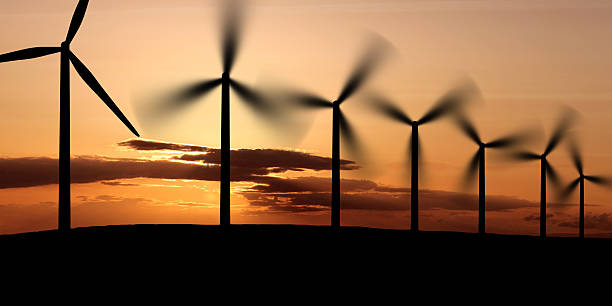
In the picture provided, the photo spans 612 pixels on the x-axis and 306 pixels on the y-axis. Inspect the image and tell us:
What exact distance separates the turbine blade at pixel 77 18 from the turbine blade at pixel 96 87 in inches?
62.1

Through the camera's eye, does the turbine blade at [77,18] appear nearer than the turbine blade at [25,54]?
Yes

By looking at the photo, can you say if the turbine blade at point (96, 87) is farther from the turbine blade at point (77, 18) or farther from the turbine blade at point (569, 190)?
the turbine blade at point (569, 190)

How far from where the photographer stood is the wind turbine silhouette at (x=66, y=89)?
150 feet

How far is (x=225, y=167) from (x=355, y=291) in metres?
11.8

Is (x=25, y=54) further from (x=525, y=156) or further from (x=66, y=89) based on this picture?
(x=525, y=156)

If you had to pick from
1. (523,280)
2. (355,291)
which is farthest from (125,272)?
(523,280)

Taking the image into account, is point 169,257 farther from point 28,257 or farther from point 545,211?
point 545,211

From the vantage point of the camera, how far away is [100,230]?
323 ft

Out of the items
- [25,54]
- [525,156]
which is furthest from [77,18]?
[525,156]

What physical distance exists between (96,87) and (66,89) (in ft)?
24.3

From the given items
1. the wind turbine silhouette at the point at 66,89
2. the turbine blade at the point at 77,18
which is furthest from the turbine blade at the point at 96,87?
the turbine blade at the point at 77,18

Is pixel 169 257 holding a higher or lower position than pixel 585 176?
lower

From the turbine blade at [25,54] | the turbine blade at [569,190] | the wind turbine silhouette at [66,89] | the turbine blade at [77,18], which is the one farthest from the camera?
the turbine blade at [569,190]

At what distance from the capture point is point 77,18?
54.1 metres
